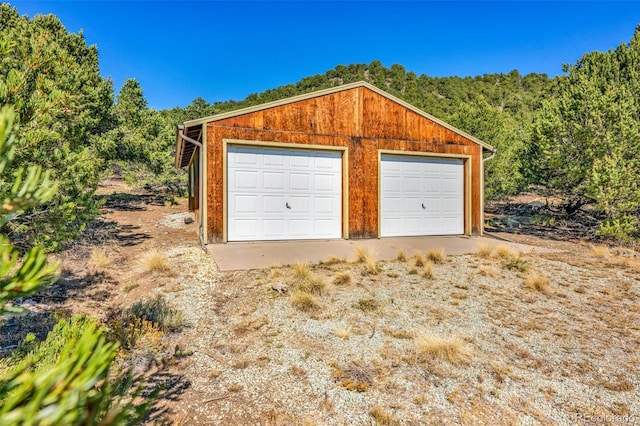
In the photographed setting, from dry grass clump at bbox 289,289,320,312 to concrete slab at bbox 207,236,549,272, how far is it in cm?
192

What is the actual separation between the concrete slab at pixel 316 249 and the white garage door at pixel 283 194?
40 cm

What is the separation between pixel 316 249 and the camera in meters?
8.59

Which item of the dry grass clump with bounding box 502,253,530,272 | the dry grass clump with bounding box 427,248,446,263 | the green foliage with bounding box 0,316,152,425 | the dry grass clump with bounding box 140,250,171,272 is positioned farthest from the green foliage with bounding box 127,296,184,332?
the dry grass clump with bounding box 502,253,530,272

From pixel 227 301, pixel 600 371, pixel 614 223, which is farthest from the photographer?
pixel 614 223

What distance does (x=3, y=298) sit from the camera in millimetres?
795

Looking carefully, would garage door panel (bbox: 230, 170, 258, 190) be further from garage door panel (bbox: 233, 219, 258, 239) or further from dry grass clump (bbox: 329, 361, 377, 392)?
dry grass clump (bbox: 329, 361, 377, 392)

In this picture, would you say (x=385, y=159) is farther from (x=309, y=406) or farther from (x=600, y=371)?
(x=309, y=406)

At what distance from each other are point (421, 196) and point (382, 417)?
346 inches

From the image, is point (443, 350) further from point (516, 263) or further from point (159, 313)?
point (516, 263)

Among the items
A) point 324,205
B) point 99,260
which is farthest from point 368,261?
point 99,260

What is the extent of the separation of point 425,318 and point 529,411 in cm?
190

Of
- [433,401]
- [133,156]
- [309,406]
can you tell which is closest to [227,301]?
[309,406]

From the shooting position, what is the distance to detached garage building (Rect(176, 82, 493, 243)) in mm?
8984

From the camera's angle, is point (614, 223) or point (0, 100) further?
point (614, 223)
